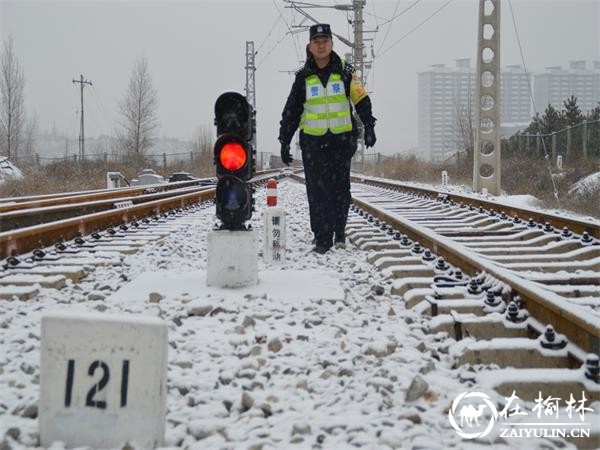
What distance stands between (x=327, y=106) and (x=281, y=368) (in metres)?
3.44

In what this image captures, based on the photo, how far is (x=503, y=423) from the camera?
6.43 feet

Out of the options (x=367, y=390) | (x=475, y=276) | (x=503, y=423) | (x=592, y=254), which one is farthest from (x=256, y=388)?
(x=592, y=254)

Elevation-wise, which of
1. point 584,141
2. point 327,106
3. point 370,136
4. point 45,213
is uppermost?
point 584,141

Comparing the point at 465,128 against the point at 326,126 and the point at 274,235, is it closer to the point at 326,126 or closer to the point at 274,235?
the point at 326,126

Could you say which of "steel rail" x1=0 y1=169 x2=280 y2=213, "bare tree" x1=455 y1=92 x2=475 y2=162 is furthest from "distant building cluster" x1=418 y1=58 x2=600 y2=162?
"steel rail" x1=0 y1=169 x2=280 y2=213

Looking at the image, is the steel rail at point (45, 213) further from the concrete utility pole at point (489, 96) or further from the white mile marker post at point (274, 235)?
the concrete utility pole at point (489, 96)

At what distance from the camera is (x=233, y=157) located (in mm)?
3795

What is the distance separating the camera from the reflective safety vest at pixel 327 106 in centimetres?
534

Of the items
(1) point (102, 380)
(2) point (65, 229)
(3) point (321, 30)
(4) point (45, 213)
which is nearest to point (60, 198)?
(4) point (45, 213)

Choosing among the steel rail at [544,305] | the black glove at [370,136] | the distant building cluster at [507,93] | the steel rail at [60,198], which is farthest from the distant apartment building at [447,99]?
the steel rail at [544,305]

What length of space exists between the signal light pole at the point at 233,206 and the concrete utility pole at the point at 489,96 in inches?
489

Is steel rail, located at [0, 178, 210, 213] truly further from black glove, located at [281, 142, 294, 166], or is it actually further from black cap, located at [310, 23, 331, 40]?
black cap, located at [310, 23, 331, 40]

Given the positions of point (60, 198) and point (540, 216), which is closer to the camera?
point (540, 216)

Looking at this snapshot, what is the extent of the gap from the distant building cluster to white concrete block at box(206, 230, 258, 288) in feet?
239
